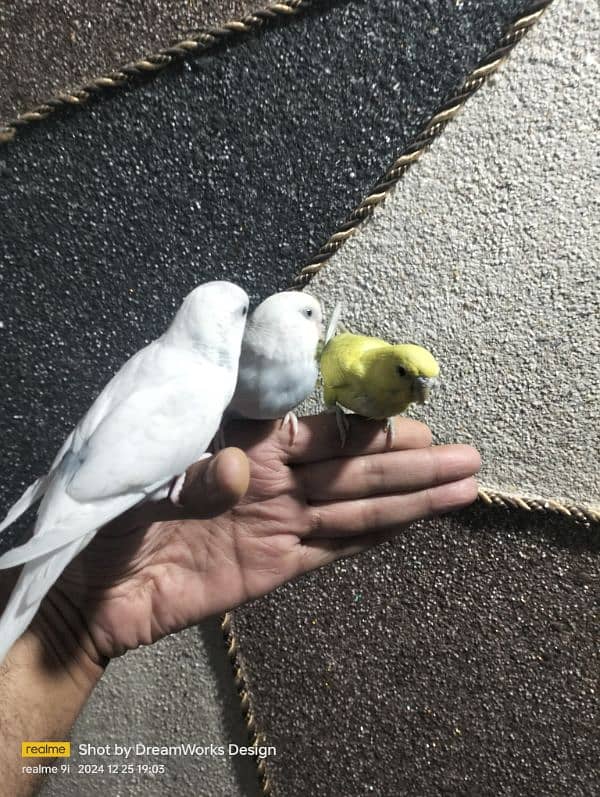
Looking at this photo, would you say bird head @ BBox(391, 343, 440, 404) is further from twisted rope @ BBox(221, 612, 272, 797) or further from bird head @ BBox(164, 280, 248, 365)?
twisted rope @ BBox(221, 612, 272, 797)

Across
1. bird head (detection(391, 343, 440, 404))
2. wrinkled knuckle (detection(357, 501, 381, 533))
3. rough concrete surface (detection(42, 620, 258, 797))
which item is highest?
bird head (detection(391, 343, 440, 404))

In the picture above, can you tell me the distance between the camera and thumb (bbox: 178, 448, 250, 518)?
1.30 ft

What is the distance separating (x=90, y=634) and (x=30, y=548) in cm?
26

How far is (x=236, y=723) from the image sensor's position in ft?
2.59

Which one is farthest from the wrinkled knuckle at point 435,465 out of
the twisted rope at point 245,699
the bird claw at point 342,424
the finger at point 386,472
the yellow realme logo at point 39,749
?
the yellow realme logo at point 39,749

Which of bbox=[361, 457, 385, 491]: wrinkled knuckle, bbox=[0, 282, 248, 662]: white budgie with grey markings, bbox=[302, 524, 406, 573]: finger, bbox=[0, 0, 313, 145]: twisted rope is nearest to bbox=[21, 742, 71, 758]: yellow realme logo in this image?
bbox=[0, 282, 248, 662]: white budgie with grey markings

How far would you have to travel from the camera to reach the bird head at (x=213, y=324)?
0.47 metres

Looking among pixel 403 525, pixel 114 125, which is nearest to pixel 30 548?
pixel 403 525

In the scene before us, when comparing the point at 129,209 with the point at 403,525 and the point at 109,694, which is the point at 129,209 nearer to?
the point at 403,525

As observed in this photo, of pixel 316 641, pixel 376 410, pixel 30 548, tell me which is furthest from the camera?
pixel 316 641

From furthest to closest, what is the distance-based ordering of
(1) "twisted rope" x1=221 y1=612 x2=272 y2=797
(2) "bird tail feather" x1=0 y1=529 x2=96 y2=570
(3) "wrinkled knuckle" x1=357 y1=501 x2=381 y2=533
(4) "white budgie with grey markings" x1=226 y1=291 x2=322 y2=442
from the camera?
(1) "twisted rope" x1=221 y1=612 x2=272 y2=797, (3) "wrinkled knuckle" x1=357 y1=501 x2=381 y2=533, (4) "white budgie with grey markings" x1=226 y1=291 x2=322 y2=442, (2) "bird tail feather" x1=0 y1=529 x2=96 y2=570

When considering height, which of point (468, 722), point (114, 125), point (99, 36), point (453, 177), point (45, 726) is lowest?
point (468, 722)

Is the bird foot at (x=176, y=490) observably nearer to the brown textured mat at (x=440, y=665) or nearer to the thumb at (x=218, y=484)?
the thumb at (x=218, y=484)

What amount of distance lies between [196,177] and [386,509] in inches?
19.7
